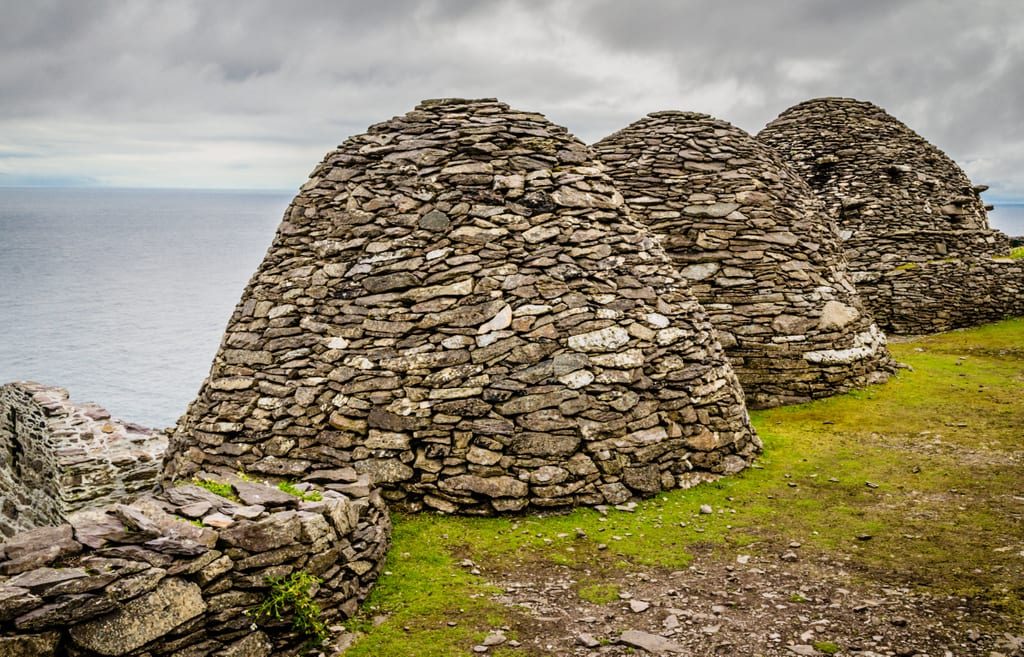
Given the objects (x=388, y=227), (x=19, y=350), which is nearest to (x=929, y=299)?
(x=388, y=227)

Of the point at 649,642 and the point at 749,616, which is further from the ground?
the point at 749,616

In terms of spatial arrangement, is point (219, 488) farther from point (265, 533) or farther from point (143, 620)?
point (143, 620)

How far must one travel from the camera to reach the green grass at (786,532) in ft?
18.8

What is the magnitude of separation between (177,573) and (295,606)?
3.16ft

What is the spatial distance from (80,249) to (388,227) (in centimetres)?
8321

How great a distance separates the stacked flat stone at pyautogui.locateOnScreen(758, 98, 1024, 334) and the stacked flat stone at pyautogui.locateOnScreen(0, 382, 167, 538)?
1885cm

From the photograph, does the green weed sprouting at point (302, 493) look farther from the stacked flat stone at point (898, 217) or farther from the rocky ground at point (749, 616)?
the stacked flat stone at point (898, 217)

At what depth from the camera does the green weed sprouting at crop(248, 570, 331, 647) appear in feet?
16.6

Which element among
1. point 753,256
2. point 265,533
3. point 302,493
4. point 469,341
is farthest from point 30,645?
point 753,256

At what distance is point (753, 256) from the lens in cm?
1205

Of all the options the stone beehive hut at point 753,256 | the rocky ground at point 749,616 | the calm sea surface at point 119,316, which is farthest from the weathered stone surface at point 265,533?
the calm sea surface at point 119,316

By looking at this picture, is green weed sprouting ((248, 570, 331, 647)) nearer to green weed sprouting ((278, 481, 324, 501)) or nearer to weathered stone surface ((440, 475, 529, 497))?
green weed sprouting ((278, 481, 324, 501))

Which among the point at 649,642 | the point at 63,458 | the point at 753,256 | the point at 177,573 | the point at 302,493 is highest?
the point at 753,256

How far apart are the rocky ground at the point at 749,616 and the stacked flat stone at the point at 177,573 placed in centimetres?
161
